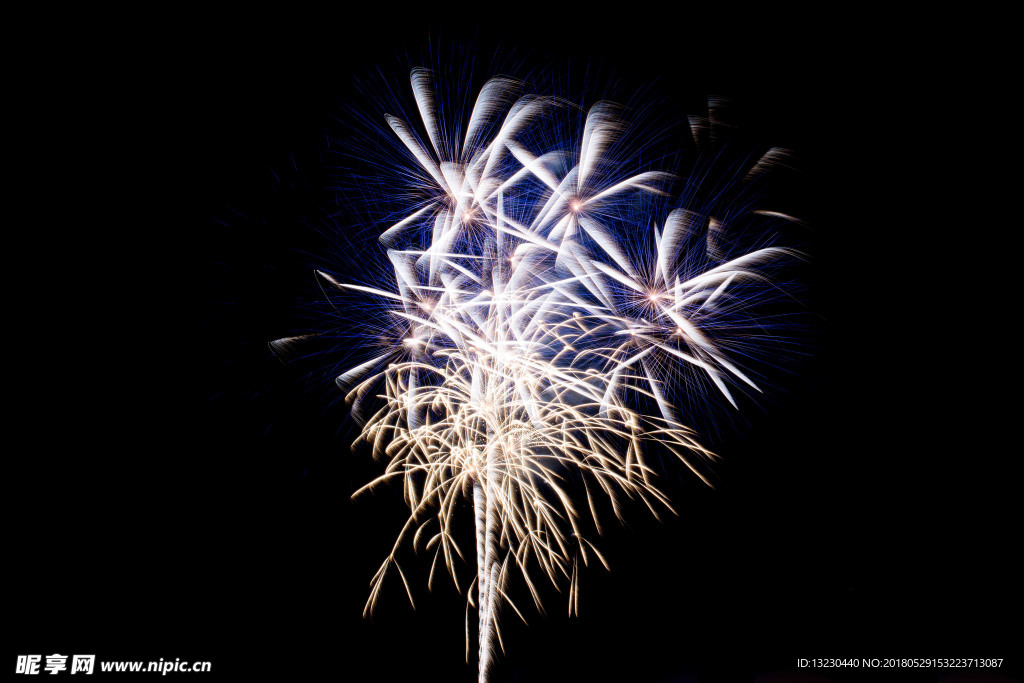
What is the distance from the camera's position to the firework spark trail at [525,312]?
453 cm

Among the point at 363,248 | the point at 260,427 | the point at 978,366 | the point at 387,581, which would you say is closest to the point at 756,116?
the point at 978,366

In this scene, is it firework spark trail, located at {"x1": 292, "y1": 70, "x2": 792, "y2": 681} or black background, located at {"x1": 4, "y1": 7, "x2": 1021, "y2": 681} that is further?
black background, located at {"x1": 4, "y1": 7, "x2": 1021, "y2": 681}

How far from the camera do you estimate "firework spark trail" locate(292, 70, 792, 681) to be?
14.9 feet

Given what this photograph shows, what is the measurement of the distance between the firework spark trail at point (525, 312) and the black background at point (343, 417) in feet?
2.39

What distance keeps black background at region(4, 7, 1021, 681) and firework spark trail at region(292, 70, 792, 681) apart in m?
0.73

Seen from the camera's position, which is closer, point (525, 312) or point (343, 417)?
point (525, 312)

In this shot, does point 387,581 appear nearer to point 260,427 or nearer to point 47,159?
point 260,427

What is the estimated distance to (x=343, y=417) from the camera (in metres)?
5.87

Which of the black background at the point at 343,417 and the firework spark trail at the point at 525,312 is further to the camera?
the black background at the point at 343,417

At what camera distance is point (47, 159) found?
4.82m

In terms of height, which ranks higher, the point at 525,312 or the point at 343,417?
the point at 525,312

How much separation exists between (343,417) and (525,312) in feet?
8.19

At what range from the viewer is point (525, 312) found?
16.0 ft

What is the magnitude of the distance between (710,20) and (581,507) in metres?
5.10
